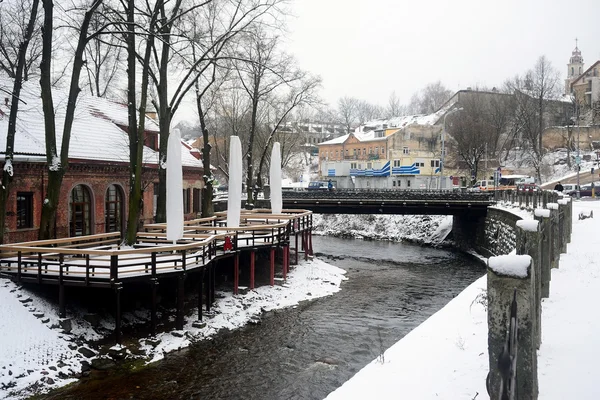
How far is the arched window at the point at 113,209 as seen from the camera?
83.1 feet

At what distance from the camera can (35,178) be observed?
21047 millimetres

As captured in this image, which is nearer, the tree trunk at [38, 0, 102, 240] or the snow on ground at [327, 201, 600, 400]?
the snow on ground at [327, 201, 600, 400]

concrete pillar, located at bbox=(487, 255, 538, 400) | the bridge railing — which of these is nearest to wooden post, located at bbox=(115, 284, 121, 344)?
concrete pillar, located at bbox=(487, 255, 538, 400)

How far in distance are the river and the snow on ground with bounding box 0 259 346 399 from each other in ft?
1.78

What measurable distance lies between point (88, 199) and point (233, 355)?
549 inches

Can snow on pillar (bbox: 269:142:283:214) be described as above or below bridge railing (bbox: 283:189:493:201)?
above

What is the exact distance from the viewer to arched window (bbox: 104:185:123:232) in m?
25.3

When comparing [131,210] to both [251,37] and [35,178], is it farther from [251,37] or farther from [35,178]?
[251,37]

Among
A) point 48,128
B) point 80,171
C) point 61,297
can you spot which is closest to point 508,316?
point 61,297

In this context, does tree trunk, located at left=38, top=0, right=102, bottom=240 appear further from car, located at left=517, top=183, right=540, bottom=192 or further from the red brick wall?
car, located at left=517, top=183, right=540, bottom=192

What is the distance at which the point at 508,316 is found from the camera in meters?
4.37

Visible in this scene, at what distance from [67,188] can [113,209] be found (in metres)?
3.34

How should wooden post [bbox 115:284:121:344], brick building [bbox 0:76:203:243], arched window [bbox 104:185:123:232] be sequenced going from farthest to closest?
arched window [bbox 104:185:123:232] < brick building [bbox 0:76:203:243] < wooden post [bbox 115:284:121:344]

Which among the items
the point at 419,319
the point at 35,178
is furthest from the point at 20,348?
the point at 419,319
